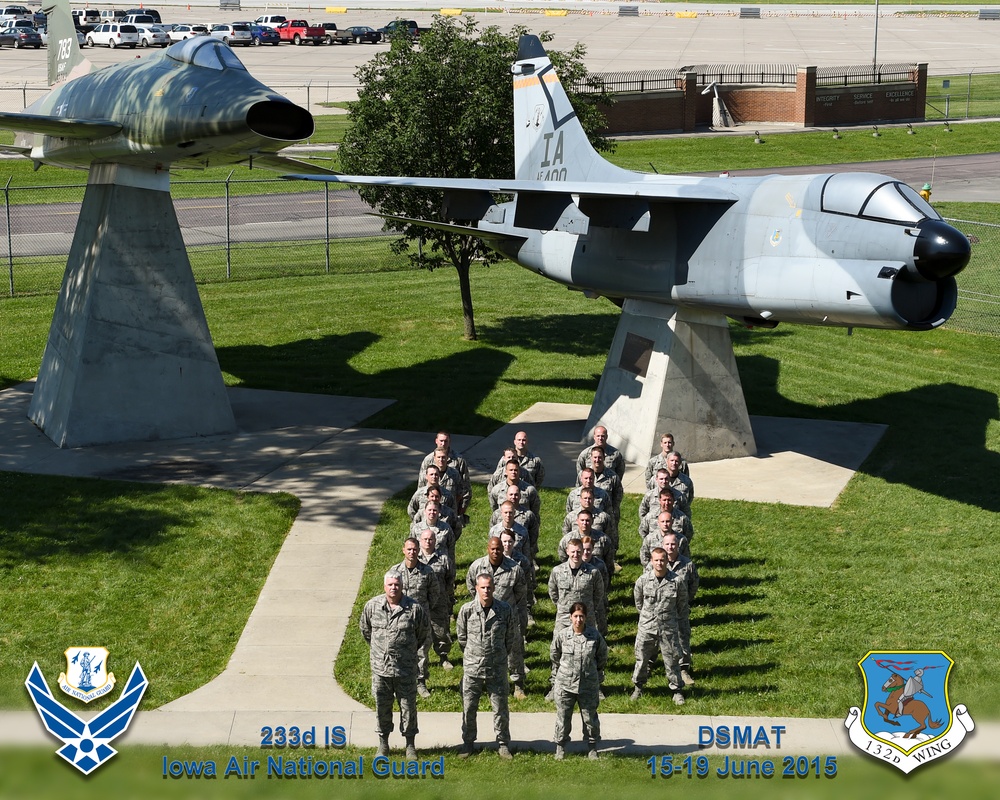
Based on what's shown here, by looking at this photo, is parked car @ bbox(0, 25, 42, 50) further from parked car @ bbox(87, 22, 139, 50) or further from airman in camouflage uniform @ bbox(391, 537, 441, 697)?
airman in camouflage uniform @ bbox(391, 537, 441, 697)

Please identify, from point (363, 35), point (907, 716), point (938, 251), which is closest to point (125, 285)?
point (938, 251)

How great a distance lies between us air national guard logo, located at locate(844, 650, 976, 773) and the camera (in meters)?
10.4

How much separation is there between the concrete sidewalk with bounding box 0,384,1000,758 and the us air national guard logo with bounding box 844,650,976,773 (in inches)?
6.9

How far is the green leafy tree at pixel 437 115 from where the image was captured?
→ 74.4 feet

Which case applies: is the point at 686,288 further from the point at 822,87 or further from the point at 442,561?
the point at 822,87

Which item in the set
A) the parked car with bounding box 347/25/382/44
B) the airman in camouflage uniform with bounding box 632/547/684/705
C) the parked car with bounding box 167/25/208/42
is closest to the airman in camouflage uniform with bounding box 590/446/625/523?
the airman in camouflage uniform with bounding box 632/547/684/705

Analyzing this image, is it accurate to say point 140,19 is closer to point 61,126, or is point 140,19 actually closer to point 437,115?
point 437,115

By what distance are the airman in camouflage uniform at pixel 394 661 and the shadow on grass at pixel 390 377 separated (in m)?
9.48

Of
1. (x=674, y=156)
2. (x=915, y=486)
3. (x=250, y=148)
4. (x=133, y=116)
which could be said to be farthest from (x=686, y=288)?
(x=674, y=156)

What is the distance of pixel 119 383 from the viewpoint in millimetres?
19078

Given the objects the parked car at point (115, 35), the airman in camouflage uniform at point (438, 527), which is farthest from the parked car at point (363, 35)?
the airman in camouflage uniform at point (438, 527)

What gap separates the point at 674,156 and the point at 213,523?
35.2 m

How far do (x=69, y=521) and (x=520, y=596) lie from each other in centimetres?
685

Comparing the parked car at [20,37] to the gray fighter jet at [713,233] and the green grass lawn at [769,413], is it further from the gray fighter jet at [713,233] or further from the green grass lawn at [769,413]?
the gray fighter jet at [713,233]
